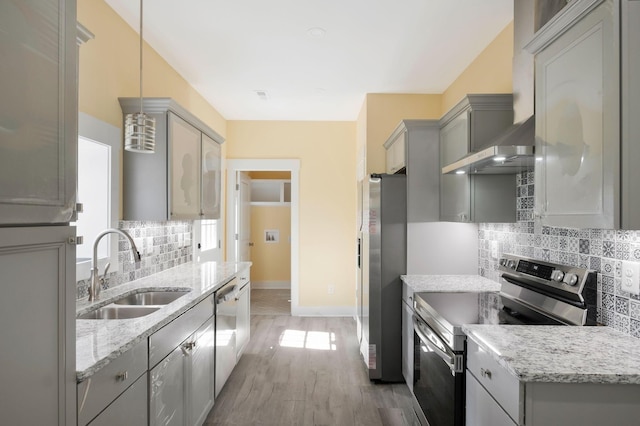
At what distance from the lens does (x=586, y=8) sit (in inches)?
50.9

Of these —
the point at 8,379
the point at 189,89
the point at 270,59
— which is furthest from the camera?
the point at 189,89

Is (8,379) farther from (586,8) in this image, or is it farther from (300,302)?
(300,302)

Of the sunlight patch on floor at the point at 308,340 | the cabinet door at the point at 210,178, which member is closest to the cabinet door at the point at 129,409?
the cabinet door at the point at 210,178

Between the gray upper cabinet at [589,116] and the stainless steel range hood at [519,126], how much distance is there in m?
0.14

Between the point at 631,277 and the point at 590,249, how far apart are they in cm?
26

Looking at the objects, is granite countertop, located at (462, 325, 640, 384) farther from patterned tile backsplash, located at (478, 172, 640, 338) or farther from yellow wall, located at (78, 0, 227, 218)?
yellow wall, located at (78, 0, 227, 218)

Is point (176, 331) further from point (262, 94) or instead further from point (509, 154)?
point (262, 94)

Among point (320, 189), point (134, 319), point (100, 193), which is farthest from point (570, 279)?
point (320, 189)

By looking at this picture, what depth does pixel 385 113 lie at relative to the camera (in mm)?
3891

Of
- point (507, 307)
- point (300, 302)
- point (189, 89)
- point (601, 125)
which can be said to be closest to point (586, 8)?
point (601, 125)

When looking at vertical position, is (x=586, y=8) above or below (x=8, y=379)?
above

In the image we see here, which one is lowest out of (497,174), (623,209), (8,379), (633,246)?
(8,379)

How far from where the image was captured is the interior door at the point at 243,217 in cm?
512

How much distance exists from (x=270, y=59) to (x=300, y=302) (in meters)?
3.16
